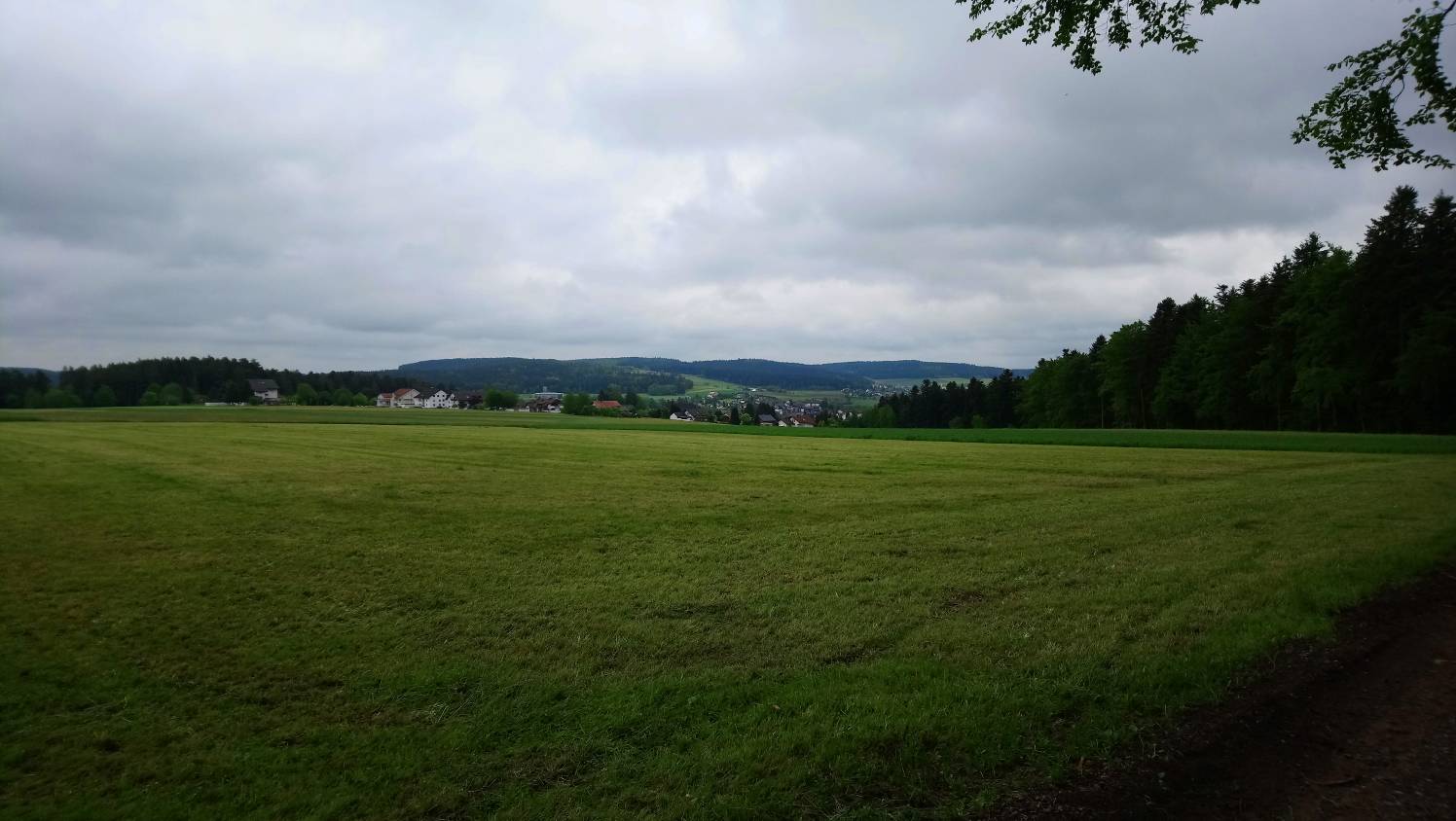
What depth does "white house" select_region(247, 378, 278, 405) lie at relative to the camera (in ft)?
500

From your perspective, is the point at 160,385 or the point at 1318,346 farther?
the point at 160,385

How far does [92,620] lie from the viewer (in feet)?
28.1

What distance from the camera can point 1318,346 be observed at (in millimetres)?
53625

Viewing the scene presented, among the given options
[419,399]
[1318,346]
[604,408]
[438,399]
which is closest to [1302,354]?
[1318,346]

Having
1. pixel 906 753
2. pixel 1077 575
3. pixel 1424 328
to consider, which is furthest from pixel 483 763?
pixel 1424 328

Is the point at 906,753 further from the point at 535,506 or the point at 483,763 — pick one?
the point at 535,506

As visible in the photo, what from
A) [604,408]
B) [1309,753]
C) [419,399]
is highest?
[419,399]

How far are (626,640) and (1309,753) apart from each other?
641 cm

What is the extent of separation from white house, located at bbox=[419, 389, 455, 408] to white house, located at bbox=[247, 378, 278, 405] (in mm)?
32891

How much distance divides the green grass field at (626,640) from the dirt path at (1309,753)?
0.33 m

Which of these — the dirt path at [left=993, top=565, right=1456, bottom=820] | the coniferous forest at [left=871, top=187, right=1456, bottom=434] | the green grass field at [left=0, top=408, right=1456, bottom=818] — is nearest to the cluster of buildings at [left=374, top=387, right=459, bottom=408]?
the coniferous forest at [left=871, top=187, right=1456, bottom=434]

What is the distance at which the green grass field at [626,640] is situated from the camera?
5.03 metres

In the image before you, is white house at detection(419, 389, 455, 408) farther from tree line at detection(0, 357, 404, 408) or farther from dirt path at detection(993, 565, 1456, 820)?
dirt path at detection(993, 565, 1456, 820)

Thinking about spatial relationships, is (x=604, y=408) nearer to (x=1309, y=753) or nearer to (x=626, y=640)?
(x=626, y=640)
